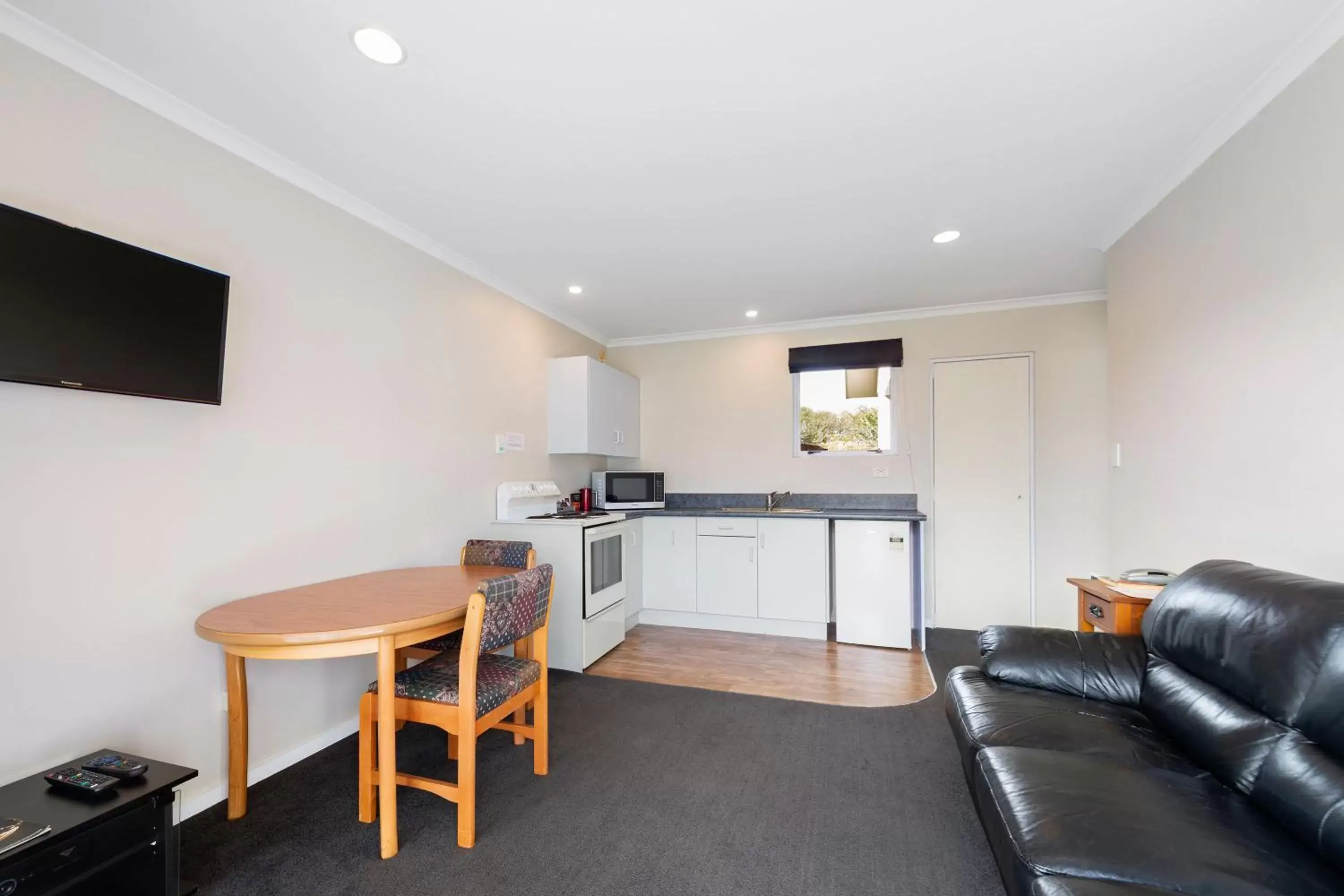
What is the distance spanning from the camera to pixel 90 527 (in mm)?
1704

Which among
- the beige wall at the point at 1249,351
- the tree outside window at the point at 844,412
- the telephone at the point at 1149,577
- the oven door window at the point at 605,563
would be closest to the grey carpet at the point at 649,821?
the oven door window at the point at 605,563

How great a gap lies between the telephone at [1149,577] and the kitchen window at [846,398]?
2.09 m

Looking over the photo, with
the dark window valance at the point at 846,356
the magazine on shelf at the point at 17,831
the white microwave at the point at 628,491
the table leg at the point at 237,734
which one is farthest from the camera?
the white microwave at the point at 628,491

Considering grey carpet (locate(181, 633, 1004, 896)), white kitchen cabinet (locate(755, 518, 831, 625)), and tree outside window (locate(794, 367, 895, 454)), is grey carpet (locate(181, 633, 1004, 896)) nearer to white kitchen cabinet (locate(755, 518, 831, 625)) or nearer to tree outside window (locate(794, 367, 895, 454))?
white kitchen cabinet (locate(755, 518, 831, 625))

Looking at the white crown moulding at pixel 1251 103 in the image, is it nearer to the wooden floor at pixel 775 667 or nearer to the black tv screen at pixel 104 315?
the wooden floor at pixel 775 667

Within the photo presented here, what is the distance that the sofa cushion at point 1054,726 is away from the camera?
1546 millimetres

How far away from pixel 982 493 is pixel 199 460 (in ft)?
15.6

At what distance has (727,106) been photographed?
1970 mm

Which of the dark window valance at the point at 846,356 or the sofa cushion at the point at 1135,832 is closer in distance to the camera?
the sofa cushion at the point at 1135,832

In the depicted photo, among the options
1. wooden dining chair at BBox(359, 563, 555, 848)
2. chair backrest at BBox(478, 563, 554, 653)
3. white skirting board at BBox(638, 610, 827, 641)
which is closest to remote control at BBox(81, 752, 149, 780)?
wooden dining chair at BBox(359, 563, 555, 848)

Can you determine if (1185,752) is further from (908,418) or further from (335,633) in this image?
(908,418)

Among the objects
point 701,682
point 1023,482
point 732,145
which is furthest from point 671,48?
point 1023,482

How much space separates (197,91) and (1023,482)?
16.8ft

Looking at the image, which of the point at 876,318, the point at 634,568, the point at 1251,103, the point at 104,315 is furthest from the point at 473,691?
the point at 876,318
